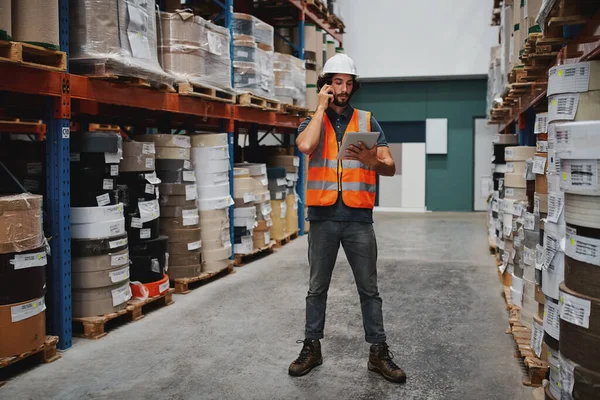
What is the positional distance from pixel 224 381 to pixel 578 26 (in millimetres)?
3307

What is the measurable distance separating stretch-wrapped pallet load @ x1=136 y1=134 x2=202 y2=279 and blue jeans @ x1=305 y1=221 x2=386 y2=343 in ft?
9.43

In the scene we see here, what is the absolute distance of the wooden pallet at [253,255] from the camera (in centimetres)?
830

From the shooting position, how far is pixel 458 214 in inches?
603

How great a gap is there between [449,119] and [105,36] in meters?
12.4

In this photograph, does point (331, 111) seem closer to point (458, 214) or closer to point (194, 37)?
point (194, 37)

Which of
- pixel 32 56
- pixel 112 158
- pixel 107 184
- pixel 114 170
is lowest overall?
pixel 107 184

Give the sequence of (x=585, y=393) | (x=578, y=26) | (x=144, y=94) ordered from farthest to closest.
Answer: (x=144, y=94), (x=578, y=26), (x=585, y=393)

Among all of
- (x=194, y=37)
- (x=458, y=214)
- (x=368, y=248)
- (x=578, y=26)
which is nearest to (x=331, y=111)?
(x=368, y=248)

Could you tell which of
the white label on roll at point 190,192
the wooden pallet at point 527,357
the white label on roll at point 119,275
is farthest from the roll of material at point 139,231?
the wooden pallet at point 527,357

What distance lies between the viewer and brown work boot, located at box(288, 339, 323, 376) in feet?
13.7

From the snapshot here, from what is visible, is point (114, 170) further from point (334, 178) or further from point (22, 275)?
point (334, 178)

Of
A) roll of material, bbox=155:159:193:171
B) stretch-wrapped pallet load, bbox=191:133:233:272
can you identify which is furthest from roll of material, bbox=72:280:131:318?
stretch-wrapped pallet load, bbox=191:133:233:272

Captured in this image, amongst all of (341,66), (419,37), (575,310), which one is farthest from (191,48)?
(419,37)

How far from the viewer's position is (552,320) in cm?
343
